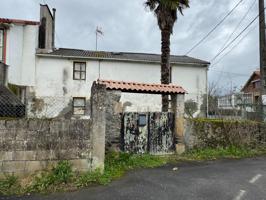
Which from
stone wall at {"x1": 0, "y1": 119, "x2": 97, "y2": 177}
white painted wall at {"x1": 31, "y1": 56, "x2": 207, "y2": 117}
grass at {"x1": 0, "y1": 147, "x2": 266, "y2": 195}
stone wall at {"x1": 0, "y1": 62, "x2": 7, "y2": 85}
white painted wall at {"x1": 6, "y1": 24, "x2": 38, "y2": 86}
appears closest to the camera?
grass at {"x1": 0, "y1": 147, "x2": 266, "y2": 195}

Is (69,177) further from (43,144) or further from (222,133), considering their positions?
(222,133)

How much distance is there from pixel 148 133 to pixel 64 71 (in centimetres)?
1274

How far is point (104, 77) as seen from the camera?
72.0ft

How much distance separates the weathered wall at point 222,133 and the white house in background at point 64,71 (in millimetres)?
10521

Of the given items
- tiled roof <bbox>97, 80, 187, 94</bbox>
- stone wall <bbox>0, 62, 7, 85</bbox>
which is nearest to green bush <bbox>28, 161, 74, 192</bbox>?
tiled roof <bbox>97, 80, 187, 94</bbox>

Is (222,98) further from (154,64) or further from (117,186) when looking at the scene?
(117,186)

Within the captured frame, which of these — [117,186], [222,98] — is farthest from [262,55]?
[117,186]

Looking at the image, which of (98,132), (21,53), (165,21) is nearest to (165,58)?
(165,21)

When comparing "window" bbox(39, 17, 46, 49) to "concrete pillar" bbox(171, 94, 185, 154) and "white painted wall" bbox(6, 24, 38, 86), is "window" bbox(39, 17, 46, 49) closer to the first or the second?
"white painted wall" bbox(6, 24, 38, 86)

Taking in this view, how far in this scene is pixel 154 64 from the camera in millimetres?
22859

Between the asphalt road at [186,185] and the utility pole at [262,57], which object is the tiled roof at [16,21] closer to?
the utility pole at [262,57]

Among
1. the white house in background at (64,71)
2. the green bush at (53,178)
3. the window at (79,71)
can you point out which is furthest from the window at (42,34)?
the green bush at (53,178)

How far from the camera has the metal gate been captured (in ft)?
33.6

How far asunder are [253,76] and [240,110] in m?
32.3
